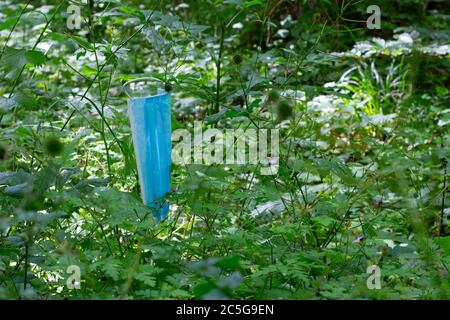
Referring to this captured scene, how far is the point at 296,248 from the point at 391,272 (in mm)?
334

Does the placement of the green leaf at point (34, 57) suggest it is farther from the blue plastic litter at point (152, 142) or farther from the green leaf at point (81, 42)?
the blue plastic litter at point (152, 142)

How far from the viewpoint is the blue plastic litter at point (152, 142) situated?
217 centimetres

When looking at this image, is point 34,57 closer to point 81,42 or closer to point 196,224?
point 81,42

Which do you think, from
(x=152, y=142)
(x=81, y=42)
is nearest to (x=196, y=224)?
(x=152, y=142)

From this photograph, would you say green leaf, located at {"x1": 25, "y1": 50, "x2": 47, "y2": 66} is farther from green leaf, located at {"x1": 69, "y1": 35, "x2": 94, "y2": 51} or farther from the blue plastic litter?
the blue plastic litter

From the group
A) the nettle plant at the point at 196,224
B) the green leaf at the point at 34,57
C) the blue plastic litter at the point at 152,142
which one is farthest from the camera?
the blue plastic litter at the point at 152,142

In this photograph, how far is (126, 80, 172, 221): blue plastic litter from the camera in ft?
7.11

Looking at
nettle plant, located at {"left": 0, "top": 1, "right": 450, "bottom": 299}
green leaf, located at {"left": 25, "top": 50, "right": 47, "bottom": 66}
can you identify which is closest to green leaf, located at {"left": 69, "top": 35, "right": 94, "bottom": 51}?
nettle plant, located at {"left": 0, "top": 1, "right": 450, "bottom": 299}

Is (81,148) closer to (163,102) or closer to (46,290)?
(163,102)

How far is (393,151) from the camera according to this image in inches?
109

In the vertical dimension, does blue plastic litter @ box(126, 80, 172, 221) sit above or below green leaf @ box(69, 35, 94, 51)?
below

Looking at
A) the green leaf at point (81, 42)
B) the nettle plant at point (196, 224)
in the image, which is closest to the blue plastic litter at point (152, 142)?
the nettle plant at point (196, 224)

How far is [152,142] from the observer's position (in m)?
2.20

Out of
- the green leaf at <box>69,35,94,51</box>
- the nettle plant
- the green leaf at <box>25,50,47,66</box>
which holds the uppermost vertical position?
the green leaf at <box>69,35,94,51</box>
